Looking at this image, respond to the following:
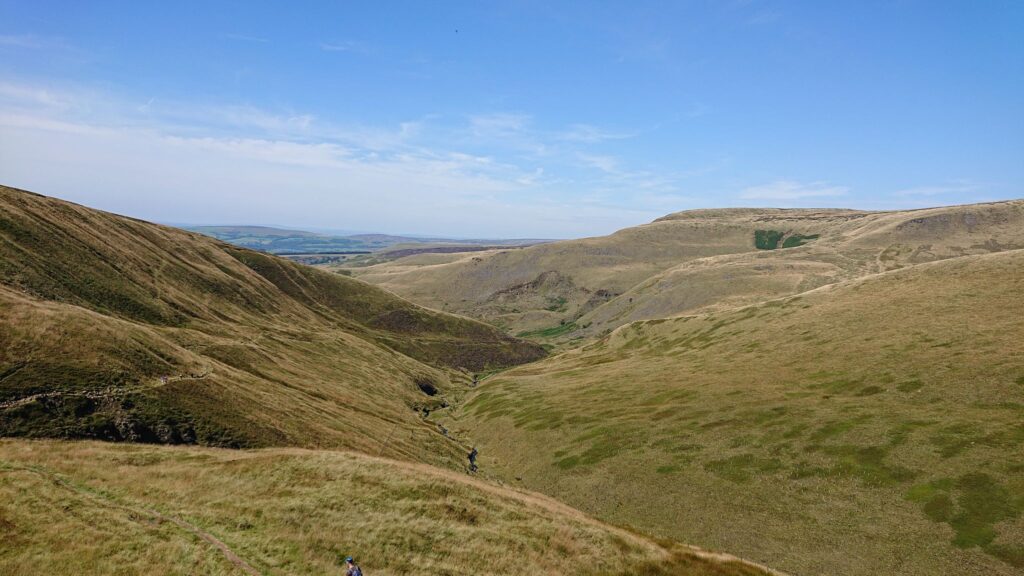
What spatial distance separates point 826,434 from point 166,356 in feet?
282

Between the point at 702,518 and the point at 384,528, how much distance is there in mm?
39356

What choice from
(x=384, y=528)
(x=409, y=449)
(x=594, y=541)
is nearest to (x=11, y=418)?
(x=384, y=528)

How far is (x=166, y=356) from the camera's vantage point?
6203 cm

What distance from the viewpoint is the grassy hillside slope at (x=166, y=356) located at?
154 feet

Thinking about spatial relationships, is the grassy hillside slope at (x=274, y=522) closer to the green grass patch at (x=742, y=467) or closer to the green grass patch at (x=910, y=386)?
the green grass patch at (x=742, y=467)

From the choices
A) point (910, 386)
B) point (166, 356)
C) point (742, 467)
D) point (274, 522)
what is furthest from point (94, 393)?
point (910, 386)

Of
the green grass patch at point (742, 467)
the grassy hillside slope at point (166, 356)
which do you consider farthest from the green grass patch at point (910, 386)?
the grassy hillside slope at point (166, 356)

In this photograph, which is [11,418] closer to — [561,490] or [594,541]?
[594,541]

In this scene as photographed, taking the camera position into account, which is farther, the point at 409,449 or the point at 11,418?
the point at 409,449

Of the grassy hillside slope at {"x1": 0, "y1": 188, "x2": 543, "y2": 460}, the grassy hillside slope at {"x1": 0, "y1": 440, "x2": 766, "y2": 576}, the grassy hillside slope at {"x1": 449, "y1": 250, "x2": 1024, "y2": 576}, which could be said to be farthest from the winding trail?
the grassy hillside slope at {"x1": 449, "y1": 250, "x2": 1024, "y2": 576}

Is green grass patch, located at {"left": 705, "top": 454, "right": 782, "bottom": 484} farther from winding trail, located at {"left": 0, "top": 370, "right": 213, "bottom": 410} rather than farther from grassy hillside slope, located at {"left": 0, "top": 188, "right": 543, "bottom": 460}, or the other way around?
winding trail, located at {"left": 0, "top": 370, "right": 213, "bottom": 410}

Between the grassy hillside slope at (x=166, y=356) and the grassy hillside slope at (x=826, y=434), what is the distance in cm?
2621

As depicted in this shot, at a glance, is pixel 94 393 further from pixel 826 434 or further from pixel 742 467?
pixel 826 434

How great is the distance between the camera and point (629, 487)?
65.2m
